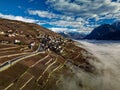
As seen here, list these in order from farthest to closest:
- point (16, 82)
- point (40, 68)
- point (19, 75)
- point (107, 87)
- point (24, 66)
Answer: point (107, 87), point (40, 68), point (24, 66), point (19, 75), point (16, 82)

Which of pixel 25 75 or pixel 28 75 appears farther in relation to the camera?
pixel 28 75

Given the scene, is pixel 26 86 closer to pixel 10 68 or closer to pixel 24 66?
pixel 10 68

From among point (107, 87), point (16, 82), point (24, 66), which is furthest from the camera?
point (107, 87)

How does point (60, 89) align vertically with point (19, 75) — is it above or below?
below

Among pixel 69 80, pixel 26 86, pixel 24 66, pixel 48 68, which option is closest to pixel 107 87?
pixel 69 80

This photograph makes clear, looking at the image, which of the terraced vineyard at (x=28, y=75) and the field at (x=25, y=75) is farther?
the terraced vineyard at (x=28, y=75)

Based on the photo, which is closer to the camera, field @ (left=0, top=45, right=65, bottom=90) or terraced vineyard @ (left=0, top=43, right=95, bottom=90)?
field @ (left=0, top=45, right=65, bottom=90)

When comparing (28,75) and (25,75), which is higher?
(25,75)

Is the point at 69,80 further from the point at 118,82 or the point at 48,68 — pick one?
the point at 118,82

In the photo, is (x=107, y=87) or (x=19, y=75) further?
(x=107, y=87)

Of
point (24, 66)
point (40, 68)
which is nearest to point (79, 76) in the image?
point (40, 68)
